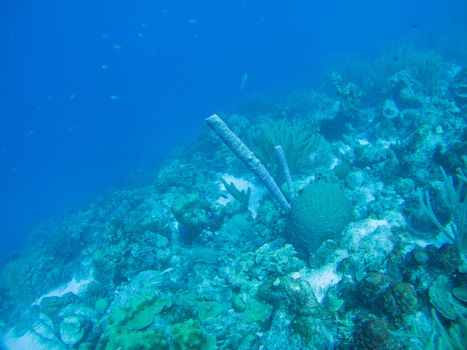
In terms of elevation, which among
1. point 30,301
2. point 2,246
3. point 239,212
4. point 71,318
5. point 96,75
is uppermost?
point 239,212

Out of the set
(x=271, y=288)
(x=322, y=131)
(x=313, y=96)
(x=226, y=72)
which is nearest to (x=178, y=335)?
(x=271, y=288)

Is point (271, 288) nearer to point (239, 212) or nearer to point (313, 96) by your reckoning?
point (239, 212)

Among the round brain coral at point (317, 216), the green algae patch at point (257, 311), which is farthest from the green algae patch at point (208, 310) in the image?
the round brain coral at point (317, 216)

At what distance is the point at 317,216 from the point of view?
17.4ft

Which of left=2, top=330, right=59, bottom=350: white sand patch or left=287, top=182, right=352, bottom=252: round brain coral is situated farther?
left=2, top=330, right=59, bottom=350: white sand patch

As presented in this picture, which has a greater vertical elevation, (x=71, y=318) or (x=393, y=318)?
(x=393, y=318)

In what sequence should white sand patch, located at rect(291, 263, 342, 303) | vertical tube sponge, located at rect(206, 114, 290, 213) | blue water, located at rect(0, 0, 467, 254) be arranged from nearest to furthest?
white sand patch, located at rect(291, 263, 342, 303) → vertical tube sponge, located at rect(206, 114, 290, 213) → blue water, located at rect(0, 0, 467, 254)

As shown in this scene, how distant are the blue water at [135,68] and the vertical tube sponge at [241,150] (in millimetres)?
17735

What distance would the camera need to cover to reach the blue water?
33688 millimetres

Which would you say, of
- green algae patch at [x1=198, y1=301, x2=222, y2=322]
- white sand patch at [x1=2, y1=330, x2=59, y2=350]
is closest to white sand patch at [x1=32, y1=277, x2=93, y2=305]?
white sand patch at [x1=2, y1=330, x2=59, y2=350]

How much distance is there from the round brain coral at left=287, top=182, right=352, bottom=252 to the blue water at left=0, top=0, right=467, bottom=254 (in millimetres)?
18465

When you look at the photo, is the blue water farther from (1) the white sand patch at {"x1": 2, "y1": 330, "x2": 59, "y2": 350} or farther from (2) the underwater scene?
(1) the white sand patch at {"x1": 2, "y1": 330, "x2": 59, "y2": 350}

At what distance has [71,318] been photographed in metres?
6.53

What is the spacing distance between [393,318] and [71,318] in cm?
659
